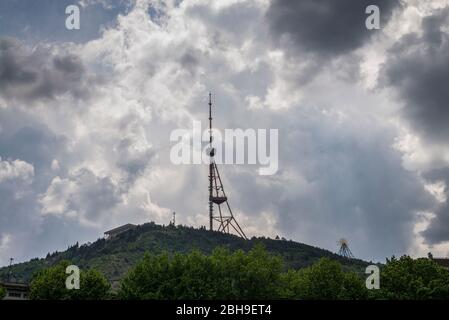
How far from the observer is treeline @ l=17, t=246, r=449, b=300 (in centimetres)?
7594

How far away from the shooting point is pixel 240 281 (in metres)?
77.4

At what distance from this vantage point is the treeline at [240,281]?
75.9 meters

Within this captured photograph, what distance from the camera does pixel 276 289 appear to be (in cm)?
7862

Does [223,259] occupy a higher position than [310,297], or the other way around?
[223,259]
